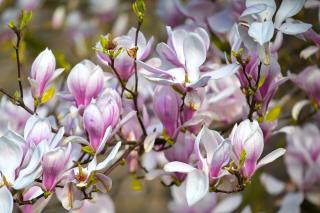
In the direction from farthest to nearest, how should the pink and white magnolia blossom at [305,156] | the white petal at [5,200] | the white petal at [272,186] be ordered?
the white petal at [272,186] → the pink and white magnolia blossom at [305,156] → the white petal at [5,200]

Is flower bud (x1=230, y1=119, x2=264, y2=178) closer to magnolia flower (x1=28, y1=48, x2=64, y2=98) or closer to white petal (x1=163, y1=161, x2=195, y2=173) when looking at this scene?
white petal (x1=163, y1=161, x2=195, y2=173)

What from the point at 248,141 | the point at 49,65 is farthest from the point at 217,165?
the point at 49,65

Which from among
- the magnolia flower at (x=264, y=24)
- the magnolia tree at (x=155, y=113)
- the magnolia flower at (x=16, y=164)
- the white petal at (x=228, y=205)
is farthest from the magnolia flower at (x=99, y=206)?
the magnolia flower at (x=264, y=24)

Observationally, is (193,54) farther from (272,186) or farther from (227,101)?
(272,186)

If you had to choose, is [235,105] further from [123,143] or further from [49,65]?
[49,65]

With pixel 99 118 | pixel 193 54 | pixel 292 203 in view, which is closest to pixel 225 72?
pixel 193 54

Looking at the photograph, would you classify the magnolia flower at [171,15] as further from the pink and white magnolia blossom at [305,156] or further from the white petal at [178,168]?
the white petal at [178,168]
